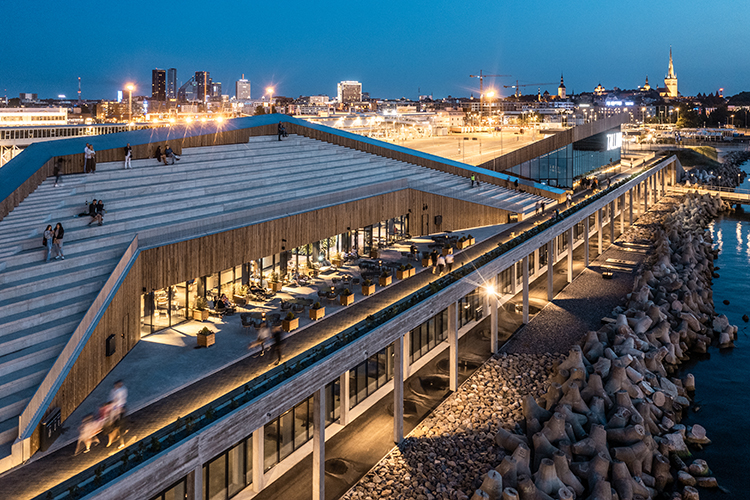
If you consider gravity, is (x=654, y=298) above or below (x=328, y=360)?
below

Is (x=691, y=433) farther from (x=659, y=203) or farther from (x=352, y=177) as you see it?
(x=659, y=203)

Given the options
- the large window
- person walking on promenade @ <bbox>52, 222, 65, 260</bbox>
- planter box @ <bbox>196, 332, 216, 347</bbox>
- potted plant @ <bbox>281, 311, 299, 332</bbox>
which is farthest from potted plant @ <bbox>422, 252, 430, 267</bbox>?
person walking on promenade @ <bbox>52, 222, 65, 260</bbox>

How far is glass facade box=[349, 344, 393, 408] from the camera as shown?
2148cm

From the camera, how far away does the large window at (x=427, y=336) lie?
83.0ft

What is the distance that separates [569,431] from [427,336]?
8.45 meters

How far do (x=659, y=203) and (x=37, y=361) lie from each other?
265 ft

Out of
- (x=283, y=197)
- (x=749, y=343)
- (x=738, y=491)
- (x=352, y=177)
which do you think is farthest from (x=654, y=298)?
(x=283, y=197)

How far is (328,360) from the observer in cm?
1555

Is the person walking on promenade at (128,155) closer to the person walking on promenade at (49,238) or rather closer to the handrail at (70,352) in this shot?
the handrail at (70,352)

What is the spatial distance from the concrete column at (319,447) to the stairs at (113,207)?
693 centimetres

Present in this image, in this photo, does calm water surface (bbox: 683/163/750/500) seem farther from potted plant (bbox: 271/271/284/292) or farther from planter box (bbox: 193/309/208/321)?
planter box (bbox: 193/309/208/321)

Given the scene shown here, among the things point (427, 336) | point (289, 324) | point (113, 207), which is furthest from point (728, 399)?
point (113, 207)

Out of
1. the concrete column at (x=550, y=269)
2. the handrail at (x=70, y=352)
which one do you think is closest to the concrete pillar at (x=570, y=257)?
the concrete column at (x=550, y=269)

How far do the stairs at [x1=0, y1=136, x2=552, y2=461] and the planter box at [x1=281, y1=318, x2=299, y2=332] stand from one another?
583cm
